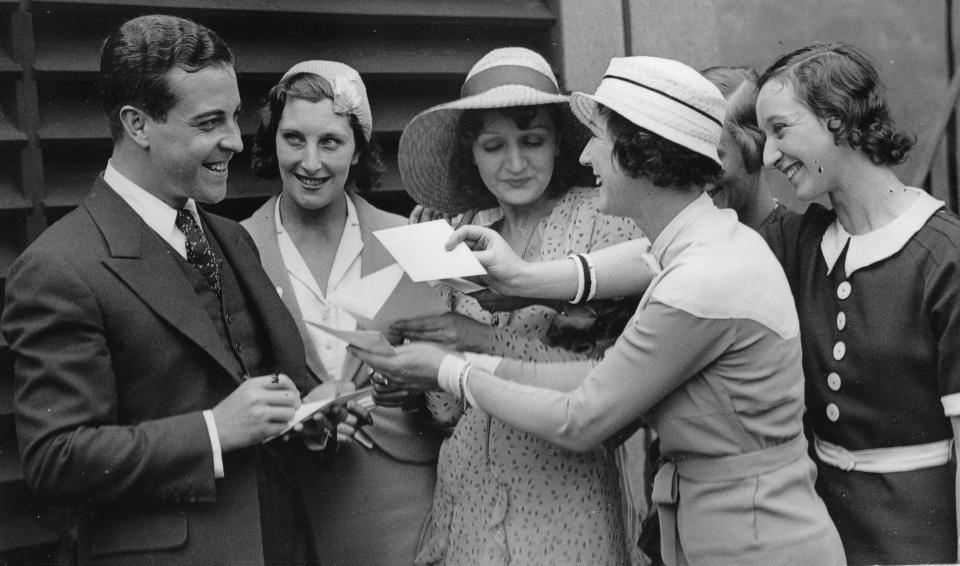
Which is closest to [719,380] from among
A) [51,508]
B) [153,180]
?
[153,180]

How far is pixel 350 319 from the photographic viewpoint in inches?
124

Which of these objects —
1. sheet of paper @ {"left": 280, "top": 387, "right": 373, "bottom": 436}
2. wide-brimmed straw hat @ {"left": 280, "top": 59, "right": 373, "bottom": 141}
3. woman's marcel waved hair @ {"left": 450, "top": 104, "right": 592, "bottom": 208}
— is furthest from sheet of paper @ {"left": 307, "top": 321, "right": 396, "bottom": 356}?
wide-brimmed straw hat @ {"left": 280, "top": 59, "right": 373, "bottom": 141}

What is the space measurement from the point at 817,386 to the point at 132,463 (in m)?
1.65

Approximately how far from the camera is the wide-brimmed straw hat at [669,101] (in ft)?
7.98

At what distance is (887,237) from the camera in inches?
98.3

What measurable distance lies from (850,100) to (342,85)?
1534 millimetres

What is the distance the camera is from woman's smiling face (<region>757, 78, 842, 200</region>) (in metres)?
2.53

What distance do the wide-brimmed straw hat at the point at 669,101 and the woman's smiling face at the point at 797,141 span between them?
174 mm

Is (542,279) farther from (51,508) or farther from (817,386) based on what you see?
(51,508)

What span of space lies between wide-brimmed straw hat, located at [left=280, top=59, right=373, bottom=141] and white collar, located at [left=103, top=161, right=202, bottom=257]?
2.79ft

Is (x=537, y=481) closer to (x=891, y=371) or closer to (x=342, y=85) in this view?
(x=891, y=371)

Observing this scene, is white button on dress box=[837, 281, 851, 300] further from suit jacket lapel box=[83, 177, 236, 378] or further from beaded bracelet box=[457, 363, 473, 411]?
suit jacket lapel box=[83, 177, 236, 378]

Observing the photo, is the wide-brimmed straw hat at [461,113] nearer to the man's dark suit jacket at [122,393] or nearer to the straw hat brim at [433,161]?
the straw hat brim at [433,161]

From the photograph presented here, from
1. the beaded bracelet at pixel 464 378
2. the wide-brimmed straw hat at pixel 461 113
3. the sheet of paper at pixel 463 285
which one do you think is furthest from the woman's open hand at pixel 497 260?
the wide-brimmed straw hat at pixel 461 113
